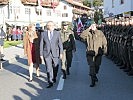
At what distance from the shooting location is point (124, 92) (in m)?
10.7

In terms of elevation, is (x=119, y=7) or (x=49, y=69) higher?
(x=119, y=7)

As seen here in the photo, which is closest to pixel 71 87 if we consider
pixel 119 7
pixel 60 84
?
pixel 60 84

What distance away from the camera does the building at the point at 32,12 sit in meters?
78.0

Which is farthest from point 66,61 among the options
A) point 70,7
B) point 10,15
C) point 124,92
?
point 70,7

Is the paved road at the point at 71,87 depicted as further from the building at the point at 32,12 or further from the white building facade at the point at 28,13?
the white building facade at the point at 28,13

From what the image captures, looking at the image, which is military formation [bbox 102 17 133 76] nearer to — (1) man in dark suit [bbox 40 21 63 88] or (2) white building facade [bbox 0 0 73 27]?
(1) man in dark suit [bbox 40 21 63 88]

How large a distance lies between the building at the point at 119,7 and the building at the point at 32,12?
2808cm

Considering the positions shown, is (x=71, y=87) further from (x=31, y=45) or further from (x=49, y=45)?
(x=31, y=45)

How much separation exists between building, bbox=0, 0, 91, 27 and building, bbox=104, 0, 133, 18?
2808cm

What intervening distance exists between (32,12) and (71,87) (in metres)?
71.9

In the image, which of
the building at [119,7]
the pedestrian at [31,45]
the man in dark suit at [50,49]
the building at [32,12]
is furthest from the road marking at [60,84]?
the building at [32,12]

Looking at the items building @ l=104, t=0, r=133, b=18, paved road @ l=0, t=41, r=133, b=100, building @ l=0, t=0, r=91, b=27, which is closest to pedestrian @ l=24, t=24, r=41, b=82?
paved road @ l=0, t=41, r=133, b=100

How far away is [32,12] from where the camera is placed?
8275 centimetres

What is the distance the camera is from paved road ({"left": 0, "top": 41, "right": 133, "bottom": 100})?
401 inches
